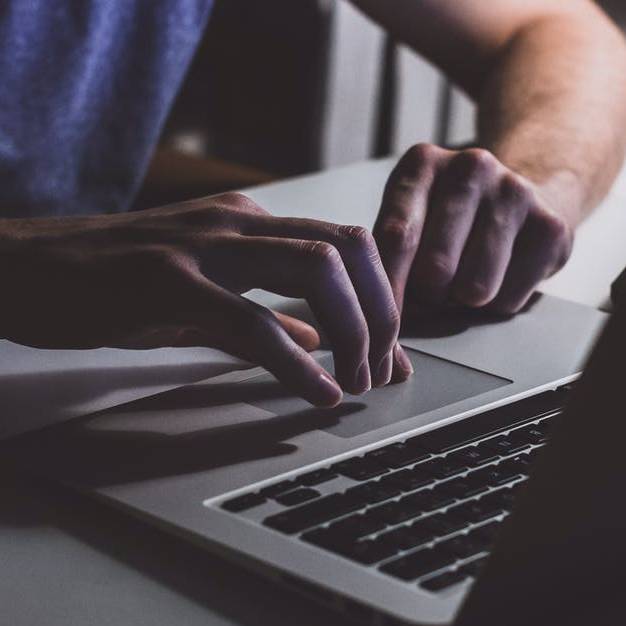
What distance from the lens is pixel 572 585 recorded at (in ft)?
1.09

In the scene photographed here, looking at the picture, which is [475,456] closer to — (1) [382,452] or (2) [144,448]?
(1) [382,452]

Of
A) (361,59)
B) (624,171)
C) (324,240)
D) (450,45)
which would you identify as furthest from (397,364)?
(361,59)

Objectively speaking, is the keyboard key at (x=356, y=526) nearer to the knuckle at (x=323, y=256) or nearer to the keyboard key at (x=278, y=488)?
the keyboard key at (x=278, y=488)

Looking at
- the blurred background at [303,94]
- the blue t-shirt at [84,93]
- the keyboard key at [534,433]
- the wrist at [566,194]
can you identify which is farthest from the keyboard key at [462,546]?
the blurred background at [303,94]

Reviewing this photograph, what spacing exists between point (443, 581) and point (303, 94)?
106 inches

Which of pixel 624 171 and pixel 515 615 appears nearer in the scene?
pixel 515 615

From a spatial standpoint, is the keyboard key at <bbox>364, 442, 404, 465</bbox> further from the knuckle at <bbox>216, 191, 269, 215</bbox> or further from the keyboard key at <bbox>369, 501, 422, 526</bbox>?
the knuckle at <bbox>216, 191, 269, 215</bbox>

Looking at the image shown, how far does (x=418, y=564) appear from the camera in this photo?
0.40m

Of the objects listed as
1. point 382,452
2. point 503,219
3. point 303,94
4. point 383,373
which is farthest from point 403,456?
point 303,94

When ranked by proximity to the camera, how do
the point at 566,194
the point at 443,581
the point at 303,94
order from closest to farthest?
the point at 443,581 → the point at 566,194 → the point at 303,94

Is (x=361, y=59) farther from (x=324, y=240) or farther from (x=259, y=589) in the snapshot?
(x=259, y=589)

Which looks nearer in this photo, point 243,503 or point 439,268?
point 243,503

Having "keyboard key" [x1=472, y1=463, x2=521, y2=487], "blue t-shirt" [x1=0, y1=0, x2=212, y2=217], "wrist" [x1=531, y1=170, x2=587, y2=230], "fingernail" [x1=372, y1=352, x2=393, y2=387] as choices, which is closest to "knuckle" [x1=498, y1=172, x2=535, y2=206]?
"wrist" [x1=531, y1=170, x2=587, y2=230]

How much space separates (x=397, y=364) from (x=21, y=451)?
8.4 inches
